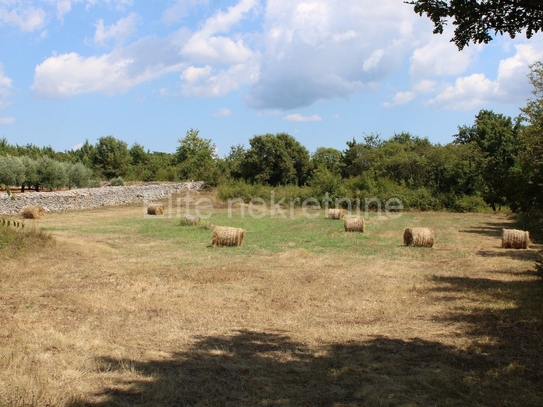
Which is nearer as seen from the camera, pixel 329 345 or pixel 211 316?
pixel 329 345

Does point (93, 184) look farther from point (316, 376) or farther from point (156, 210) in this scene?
point (316, 376)

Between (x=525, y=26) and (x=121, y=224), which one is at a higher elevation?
(x=525, y=26)

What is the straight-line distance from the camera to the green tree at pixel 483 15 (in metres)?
4.98

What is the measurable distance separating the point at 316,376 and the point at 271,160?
4147cm

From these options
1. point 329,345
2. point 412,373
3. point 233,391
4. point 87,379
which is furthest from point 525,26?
point 87,379

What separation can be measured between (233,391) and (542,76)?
22.6m

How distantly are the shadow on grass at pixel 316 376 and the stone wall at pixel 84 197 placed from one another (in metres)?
20.8

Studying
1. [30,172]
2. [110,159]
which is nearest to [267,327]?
[30,172]

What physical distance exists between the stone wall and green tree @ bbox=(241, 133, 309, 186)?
6844 millimetres

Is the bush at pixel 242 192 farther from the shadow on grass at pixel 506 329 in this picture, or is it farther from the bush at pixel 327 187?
the shadow on grass at pixel 506 329

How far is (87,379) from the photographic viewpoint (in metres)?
4.97

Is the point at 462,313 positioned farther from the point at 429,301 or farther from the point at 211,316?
the point at 211,316

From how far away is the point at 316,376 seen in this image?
527cm

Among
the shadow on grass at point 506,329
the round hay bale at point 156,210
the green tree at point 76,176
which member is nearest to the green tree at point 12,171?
the green tree at point 76,176
